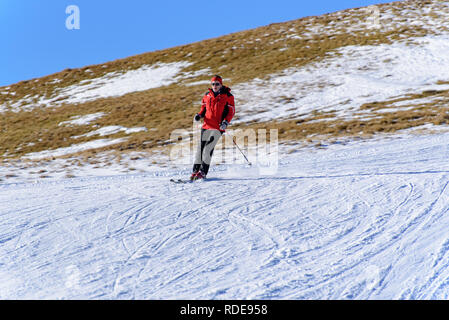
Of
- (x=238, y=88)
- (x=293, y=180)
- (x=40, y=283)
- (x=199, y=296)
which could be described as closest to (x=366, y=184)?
(x=293, y=180)

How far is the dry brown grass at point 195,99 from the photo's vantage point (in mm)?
13969

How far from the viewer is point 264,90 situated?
2302 centimetres

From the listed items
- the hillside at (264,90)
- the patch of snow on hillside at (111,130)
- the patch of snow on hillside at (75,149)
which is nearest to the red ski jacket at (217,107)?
the hillside at (264,90)

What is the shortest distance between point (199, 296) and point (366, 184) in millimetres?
4168

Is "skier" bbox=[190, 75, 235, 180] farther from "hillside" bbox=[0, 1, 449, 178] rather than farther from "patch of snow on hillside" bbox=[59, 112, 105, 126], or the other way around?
"patch of snow on hillside" bbox=[59, 112, 105, 126]

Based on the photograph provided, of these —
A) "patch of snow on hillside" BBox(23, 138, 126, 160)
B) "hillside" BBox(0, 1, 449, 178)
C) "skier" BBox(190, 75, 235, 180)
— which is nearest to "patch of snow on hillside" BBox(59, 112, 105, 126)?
"hillside" BBox(0, 1, 449, 178)

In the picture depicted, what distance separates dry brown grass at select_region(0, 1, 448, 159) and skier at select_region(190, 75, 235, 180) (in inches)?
210

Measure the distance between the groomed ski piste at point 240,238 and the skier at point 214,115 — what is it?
2.24ft

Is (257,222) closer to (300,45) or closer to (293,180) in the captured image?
(293,180)

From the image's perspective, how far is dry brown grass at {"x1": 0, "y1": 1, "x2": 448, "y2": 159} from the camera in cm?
1397

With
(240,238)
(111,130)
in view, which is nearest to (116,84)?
(111,130)

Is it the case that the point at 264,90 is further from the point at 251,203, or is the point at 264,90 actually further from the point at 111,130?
the point at 251,203

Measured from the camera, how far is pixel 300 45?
30531 millimetres
